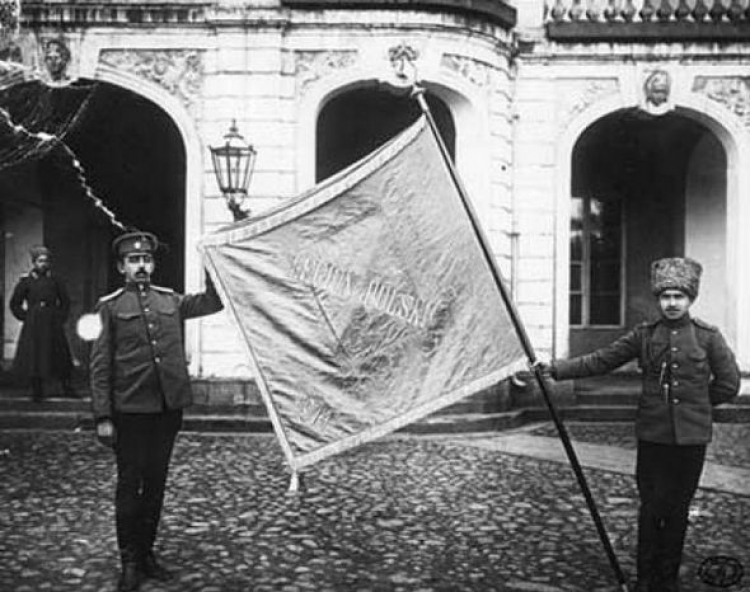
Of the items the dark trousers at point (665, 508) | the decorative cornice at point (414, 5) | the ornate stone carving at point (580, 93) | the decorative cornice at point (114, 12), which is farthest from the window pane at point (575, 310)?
the dark trousers at point (665, 508)

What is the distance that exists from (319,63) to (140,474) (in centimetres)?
812

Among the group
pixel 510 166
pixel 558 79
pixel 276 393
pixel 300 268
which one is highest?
pixel 558 79

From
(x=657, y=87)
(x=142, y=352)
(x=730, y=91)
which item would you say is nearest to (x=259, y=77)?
(x=657, y=87)

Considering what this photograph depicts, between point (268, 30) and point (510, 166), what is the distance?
3773mm

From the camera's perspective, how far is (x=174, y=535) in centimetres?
631

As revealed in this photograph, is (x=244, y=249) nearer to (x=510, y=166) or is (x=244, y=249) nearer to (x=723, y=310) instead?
(x=510, y=166)

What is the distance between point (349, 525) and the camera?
6.61 metres

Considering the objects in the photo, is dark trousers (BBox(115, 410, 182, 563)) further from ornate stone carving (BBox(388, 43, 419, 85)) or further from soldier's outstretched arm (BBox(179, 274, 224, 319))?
ornate stone carving (BBox(388, 43, 419, 85))

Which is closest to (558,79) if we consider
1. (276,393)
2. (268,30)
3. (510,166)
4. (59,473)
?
(510,166)

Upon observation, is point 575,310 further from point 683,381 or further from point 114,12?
point 683,381

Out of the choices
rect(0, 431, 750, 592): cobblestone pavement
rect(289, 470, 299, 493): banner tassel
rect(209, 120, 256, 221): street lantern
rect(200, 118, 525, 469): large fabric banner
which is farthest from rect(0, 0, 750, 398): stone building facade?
rect(200, 118, 525, 469): large fabric banner

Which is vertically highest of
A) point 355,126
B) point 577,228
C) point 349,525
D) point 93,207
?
point 355,126

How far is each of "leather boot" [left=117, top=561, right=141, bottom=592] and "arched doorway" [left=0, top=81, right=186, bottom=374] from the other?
1087cm

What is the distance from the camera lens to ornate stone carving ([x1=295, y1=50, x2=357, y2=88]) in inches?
481
